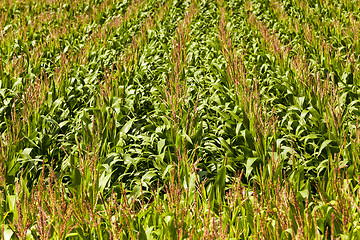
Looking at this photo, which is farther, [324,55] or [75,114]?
[324,55]

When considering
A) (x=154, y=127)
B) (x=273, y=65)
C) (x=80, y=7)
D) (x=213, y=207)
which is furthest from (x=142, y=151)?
(x=80, y=7)

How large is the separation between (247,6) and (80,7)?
4767mm

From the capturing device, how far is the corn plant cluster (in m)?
2.11

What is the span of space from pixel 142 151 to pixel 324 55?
346cm

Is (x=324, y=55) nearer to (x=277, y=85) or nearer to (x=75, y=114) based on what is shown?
(x=277, y=85)

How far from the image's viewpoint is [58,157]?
11.5 feet

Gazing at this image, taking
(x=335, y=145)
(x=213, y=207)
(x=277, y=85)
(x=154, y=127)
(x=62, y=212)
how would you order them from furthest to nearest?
1. (x=277, y=85)
2. (x=154, y=127)
3. (x=335, y=145)
4. (x=213, y=207)
5. (x=62, y=212)

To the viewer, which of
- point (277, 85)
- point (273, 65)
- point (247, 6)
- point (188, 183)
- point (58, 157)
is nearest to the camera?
point (188, 183)

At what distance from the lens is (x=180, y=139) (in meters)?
3.37

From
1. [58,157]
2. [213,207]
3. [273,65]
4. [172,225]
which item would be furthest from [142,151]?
[273,65]

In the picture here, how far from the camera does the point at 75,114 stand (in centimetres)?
449

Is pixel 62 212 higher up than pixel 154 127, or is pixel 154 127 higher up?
pixel 62 212

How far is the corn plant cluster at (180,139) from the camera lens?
2.11m

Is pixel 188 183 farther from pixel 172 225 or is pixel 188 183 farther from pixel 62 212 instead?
pixel 62 212
